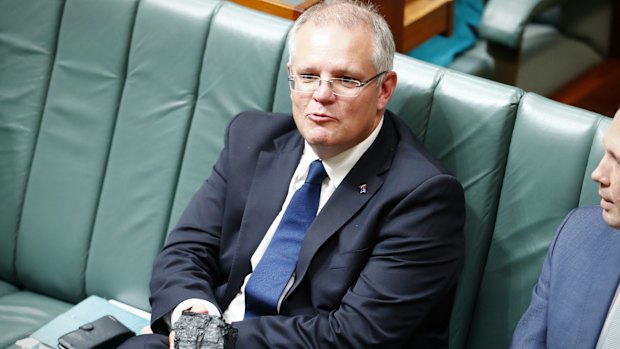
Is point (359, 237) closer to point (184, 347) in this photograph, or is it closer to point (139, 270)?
point (184, 347)

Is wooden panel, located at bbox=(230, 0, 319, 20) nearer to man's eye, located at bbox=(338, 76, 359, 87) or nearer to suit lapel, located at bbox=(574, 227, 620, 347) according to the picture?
man's eye, located at bbox=(338, 76, 359, 87)

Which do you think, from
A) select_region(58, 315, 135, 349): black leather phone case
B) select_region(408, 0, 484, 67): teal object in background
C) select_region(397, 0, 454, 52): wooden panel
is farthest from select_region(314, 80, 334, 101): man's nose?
select_region(408, 0, 484, 67): teal object in background

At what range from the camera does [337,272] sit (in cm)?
218

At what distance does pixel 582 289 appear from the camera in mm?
1975

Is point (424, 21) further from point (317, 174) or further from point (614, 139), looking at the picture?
point (614, 139)

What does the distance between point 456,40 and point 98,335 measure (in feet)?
6.79

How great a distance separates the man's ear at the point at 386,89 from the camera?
225cm

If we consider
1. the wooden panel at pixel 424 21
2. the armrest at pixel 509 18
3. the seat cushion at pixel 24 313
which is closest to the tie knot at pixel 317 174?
the seat cushion at pixel 24 313

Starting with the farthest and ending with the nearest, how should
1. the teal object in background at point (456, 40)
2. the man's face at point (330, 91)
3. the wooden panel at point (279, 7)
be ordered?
the teal object in background at point (456, 40) < the wooden panel at point (279, 7) < the man's face at point (330, 91)

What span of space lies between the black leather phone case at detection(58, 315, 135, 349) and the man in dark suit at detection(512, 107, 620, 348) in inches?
38.6

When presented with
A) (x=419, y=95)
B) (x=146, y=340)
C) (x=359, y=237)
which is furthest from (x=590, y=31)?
(x=146, y=340)

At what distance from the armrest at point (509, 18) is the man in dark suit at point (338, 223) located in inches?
48.1

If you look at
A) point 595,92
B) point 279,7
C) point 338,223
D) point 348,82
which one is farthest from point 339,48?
point 595,92

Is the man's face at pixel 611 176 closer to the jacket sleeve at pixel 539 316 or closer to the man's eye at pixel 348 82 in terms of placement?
the jacket sleeve at pixel 539 316
